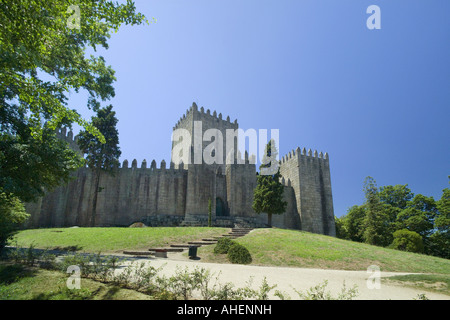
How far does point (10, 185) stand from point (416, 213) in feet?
159

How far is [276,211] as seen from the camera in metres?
29.8

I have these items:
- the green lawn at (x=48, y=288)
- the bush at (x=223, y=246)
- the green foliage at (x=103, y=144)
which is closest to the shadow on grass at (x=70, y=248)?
the green lawn at (x=48, y=288)

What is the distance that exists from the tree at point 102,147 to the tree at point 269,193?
1826 cm

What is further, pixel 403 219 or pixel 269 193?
pixel 403 219

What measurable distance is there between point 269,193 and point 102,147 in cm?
2091

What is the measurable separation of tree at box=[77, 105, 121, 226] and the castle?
2.18 metres

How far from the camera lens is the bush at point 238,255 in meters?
13.9

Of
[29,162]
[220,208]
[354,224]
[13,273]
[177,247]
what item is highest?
[29,162]

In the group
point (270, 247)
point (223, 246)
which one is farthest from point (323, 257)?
point (223, 246)

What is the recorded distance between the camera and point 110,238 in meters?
19.2

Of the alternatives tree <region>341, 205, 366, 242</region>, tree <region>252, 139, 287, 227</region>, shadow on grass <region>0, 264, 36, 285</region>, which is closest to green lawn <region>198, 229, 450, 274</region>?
shadow on grass <region>0, 264, 36, 285</region>

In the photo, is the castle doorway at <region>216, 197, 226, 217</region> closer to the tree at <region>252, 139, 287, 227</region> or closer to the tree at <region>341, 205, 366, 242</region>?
the tree at <region>252, 139, 287, 227</region>

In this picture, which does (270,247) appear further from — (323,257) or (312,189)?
(312,189)
